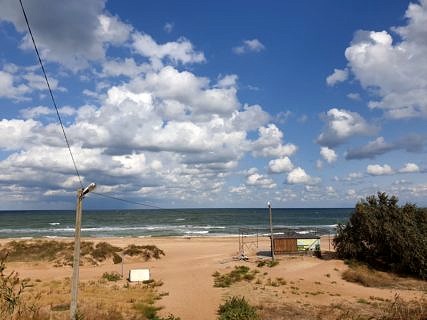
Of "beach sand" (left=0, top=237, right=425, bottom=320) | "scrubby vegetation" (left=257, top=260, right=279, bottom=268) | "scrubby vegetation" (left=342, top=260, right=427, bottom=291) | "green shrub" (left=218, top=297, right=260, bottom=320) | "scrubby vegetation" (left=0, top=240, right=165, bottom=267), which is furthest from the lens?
"scrubby vegetation" (left=0, top=240, right=165, bottom=267)

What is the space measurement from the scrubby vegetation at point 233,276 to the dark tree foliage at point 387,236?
32.4ft

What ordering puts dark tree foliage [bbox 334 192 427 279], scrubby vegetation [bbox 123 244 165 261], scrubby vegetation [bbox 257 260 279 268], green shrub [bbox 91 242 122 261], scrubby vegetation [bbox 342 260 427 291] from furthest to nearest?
scrubby vegetation [bbox 123 244 165 261], green shrub [bbox 91 242 122 261], scrubby vegetation [bbox 257 260 279 268], dark tree foliage [bbox 334 192 427 279], scrubby vegetation [bbox 342 260 427 291]

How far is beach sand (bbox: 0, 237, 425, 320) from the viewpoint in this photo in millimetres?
26016

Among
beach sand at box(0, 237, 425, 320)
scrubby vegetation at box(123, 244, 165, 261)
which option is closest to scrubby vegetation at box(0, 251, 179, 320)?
beach sand at box(0, 237, 425, 320)

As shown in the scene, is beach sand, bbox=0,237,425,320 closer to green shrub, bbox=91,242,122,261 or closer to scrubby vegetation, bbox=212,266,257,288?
scrubby vegetation, bbox=212,266,257,288

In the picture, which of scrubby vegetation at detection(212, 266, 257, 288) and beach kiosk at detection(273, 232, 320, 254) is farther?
beach kiosk at detection(273, 232, 320, 254)

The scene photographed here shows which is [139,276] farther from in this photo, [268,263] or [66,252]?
[66,252]

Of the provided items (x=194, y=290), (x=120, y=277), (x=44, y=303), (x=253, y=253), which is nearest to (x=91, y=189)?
(x=44, y=303)

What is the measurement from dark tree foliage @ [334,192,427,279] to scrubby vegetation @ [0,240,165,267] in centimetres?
2269

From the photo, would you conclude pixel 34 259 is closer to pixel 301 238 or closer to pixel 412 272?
pixel 301 238

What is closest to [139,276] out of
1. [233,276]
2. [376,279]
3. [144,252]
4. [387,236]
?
[233,276]

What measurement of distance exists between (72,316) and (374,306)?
17.4 meters

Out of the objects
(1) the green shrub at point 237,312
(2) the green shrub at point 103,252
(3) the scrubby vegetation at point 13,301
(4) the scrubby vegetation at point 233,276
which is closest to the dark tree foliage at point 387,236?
(4) the scrubby vegetation at point 233,276

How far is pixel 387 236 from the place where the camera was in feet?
117
